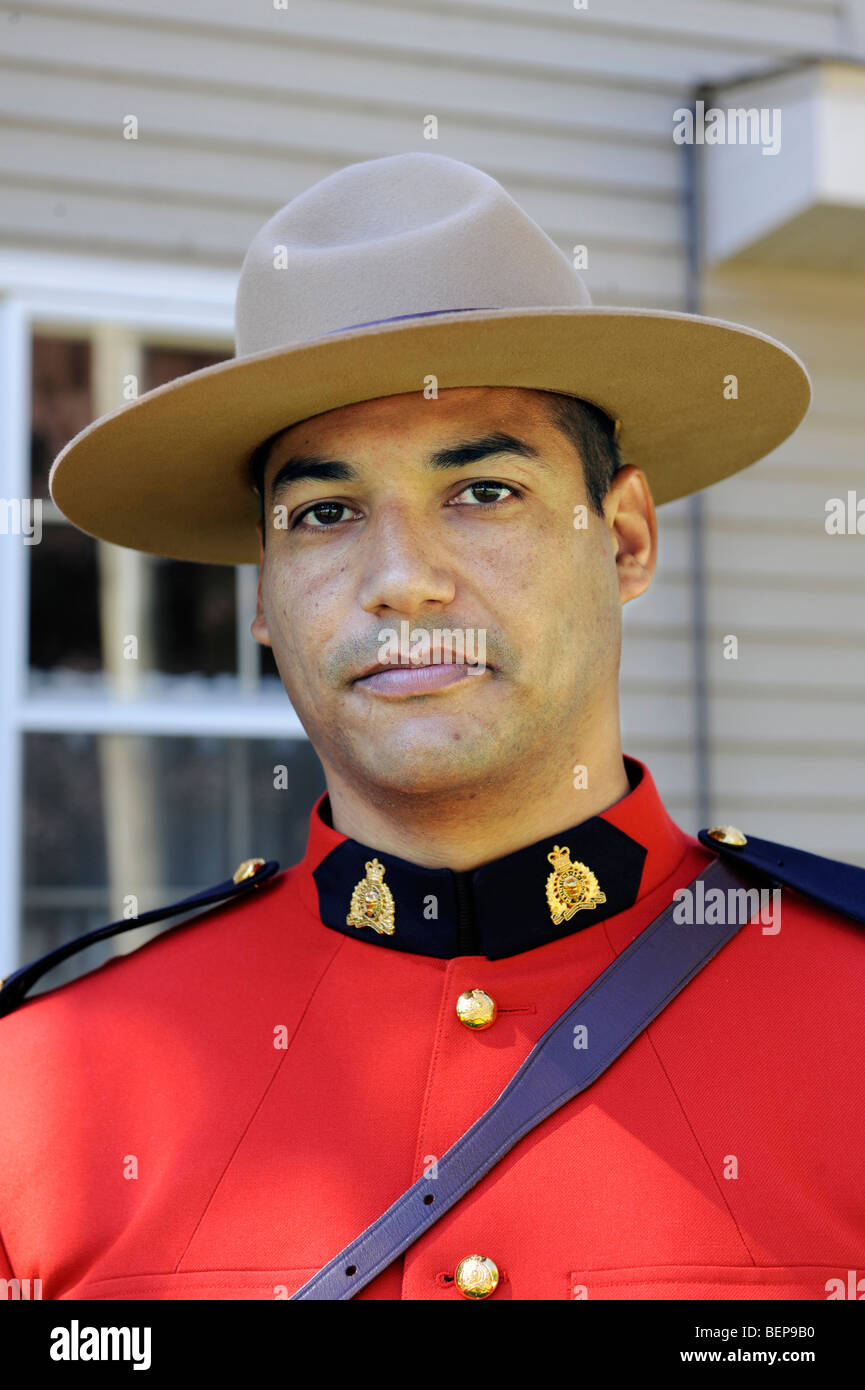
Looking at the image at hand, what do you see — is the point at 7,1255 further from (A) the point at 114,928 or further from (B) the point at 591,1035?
(B) the point at 591,1035

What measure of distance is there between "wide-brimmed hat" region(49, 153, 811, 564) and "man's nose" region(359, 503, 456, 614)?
0.18 m

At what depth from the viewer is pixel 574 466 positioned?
1964 millimetres

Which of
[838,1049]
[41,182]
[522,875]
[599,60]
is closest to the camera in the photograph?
[838,1049]

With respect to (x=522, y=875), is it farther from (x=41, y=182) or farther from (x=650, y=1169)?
(x=41, y=182)

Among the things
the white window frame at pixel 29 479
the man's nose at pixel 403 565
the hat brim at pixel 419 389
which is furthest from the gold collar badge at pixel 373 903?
the white window frame at pixel 29 479

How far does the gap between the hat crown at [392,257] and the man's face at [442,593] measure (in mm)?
124

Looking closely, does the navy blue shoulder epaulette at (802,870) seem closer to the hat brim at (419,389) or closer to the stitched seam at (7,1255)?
the hat brim at (419,389)

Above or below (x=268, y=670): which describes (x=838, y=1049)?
below

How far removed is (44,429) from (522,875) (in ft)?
7.87

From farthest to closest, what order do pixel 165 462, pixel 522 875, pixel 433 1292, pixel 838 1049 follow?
pixel 165 462
pixel 522 875
pixel 838 1049
pixel 433 1292

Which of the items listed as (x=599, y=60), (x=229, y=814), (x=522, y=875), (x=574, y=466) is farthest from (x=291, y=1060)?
(x=599, y=60)

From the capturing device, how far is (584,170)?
13.7 ft

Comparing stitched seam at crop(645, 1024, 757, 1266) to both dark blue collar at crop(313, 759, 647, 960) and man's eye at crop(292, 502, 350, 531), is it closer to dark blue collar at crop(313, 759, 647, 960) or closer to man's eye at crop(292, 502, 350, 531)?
dark blue collar at crop(313, 759, 647, 960)

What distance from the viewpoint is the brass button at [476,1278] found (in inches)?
60.7
